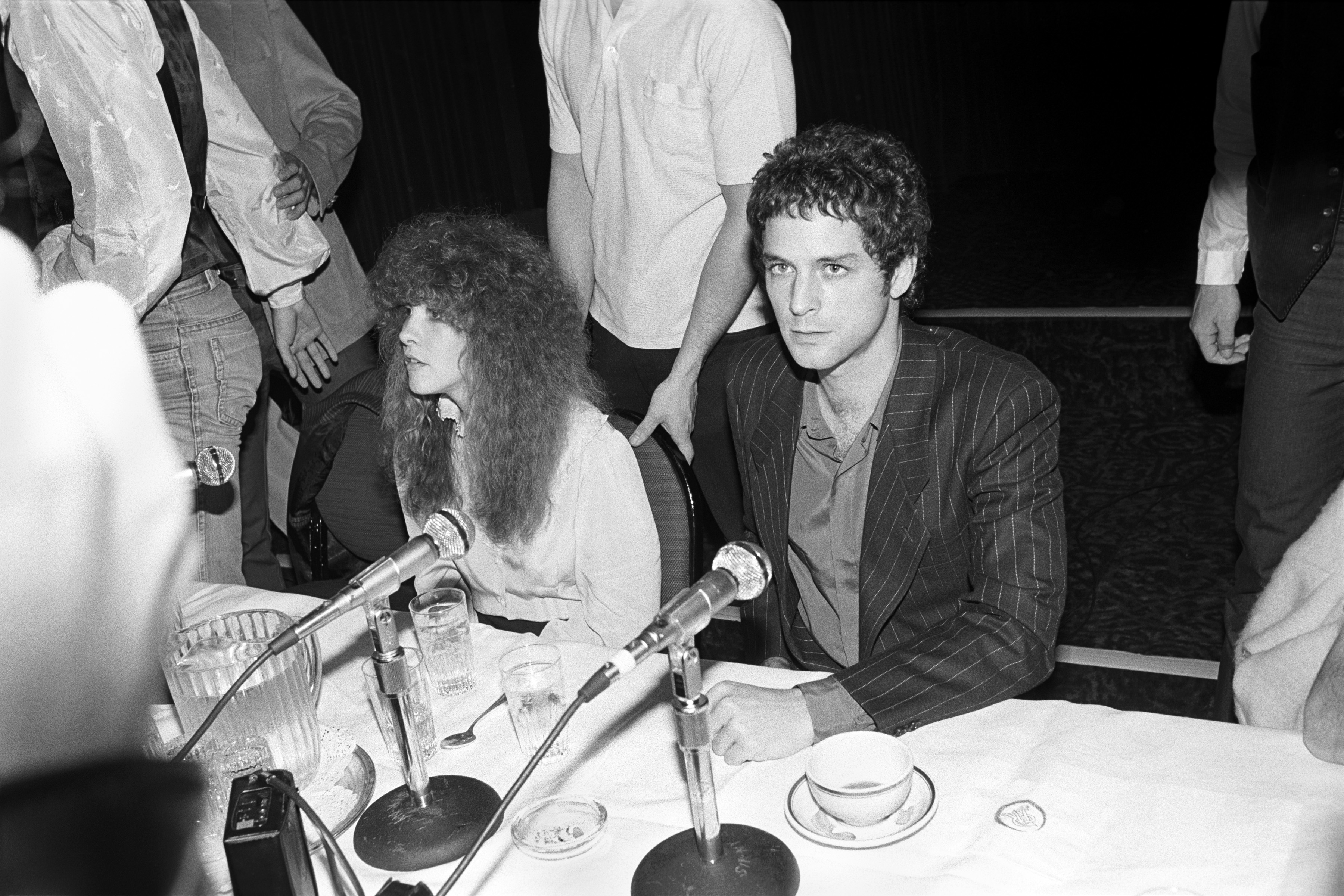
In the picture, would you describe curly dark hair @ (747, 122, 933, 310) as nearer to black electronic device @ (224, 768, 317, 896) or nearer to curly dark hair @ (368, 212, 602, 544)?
curly dark hair @ (368, 212, 602, 544)

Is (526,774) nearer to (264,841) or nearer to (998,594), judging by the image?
(264,841)

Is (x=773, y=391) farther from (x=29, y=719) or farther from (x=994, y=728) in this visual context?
(x=29, y=719)

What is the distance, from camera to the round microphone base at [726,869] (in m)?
1.13

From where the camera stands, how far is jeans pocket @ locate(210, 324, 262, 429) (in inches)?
94.6

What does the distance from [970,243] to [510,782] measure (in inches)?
194

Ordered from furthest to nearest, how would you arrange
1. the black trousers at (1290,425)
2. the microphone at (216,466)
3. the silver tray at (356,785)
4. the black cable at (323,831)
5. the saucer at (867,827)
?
the black trousers at (1290,425) < the microphone at (216,466) < the silver tray at (356,785) < the saucer at (867,827) < the black cable at (323,831)

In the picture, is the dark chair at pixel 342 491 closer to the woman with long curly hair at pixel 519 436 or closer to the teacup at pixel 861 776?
the woman with long curly hair at pixel 519 436

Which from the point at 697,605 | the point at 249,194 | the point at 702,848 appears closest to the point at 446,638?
the point at 702,848

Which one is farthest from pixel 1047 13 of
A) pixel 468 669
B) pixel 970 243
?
pixel 468 669

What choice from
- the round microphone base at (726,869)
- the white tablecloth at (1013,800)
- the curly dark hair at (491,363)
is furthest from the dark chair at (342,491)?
the round microphone base at (726,869)

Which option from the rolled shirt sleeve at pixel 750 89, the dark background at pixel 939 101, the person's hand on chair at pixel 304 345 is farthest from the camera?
the dark background at pixel 939 101

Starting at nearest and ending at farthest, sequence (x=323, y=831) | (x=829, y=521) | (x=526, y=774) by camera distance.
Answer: (x=526, y=774), (x=323, y=831), (x=829, y=521)

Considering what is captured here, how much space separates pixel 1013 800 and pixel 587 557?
0.90m

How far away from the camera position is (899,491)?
172 centimetres
